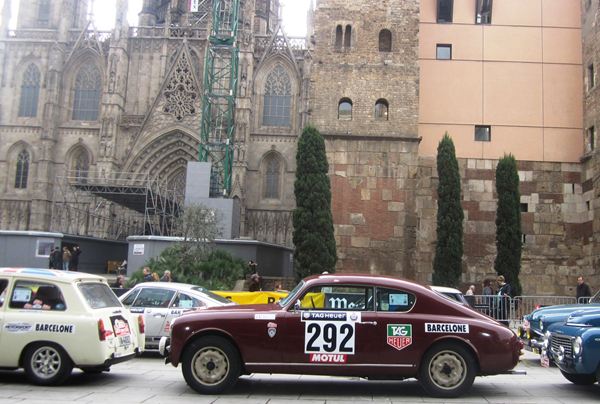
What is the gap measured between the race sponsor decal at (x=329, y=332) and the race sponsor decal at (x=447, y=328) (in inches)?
34.8

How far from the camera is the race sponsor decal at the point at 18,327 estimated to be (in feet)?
25.4

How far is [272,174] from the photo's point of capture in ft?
133

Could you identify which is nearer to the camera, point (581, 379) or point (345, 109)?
point (581, 379)

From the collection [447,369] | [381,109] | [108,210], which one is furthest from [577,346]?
[108,210]

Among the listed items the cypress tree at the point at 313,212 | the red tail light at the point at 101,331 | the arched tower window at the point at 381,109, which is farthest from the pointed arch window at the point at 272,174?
the red tail light at the point at 101,331

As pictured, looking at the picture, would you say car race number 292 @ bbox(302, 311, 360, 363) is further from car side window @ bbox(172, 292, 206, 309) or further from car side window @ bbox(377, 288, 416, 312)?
car side window @ bbox(172, 292, 206, 309)

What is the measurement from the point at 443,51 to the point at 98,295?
57.8 ft

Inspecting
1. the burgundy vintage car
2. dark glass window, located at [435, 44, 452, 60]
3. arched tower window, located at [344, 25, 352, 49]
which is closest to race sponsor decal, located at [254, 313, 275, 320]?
the burgundy vintage car

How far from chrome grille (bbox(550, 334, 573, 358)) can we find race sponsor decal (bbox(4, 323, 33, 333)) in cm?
700

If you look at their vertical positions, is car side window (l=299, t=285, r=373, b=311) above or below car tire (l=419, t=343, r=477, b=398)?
above

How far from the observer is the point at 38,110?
41.3 m

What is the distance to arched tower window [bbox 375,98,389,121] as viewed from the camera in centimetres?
2104

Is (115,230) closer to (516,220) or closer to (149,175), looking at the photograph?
(149,175)

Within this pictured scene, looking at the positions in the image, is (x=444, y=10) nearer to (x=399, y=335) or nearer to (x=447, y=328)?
(x=447, y=328)
